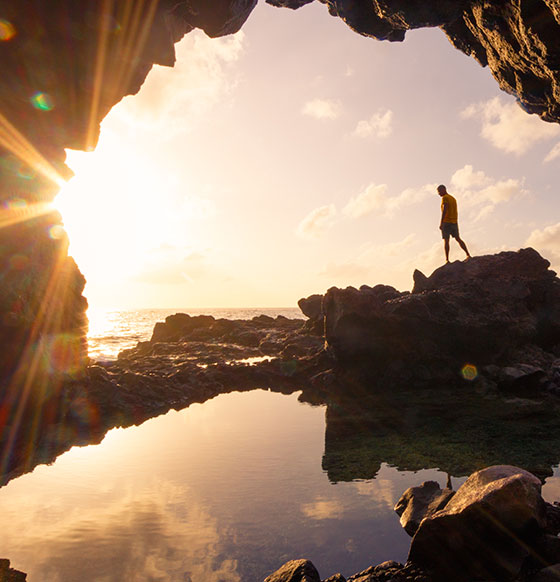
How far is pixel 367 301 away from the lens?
18.1m

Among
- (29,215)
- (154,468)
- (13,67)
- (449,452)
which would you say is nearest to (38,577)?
(154,468)

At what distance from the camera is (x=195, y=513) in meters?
6.50

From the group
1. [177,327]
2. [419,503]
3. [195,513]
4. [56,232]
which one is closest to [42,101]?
[56,232]

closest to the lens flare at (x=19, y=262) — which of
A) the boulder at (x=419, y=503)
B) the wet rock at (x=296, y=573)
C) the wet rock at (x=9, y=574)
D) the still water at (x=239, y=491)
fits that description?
the still water at (x=239, y=491)

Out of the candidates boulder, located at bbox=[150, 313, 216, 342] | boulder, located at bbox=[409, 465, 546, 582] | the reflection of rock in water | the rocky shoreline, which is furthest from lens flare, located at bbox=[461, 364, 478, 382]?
boulder, located at bbox=[150, 313, 216, 342]

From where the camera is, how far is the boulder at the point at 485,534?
475 centimetres

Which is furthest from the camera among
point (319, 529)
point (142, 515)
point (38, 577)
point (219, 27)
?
point (219, 27)

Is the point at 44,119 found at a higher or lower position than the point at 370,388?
higher

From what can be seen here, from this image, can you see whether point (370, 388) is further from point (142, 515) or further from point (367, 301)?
point (142, 515)

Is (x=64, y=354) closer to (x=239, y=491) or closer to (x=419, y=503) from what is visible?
(x=239, y=491)

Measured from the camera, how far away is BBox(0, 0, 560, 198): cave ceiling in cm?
764

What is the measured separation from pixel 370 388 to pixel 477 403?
4.69m

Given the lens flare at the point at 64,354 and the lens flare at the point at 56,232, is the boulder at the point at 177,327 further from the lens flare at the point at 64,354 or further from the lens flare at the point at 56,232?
the lens flare at the point at 56,232

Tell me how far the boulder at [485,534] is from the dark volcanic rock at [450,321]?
41.2 ft
